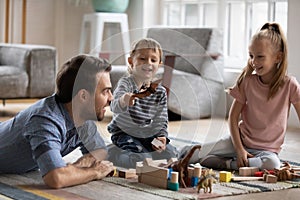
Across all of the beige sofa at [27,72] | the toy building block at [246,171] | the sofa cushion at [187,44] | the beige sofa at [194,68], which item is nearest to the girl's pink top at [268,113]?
the toy building block at [246,171]

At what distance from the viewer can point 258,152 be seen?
9.14 feet

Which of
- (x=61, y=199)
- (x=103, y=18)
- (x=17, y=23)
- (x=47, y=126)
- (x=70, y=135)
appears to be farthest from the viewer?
(x=17, y=23)

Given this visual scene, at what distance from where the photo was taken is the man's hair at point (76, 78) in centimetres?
238

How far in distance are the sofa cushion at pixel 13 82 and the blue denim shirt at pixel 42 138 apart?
6.55 feet

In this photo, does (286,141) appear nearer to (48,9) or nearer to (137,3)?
(137,3)

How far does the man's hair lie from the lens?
2.38 meters

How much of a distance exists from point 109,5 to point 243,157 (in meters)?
3.11

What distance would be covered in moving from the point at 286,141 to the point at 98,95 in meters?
1.61

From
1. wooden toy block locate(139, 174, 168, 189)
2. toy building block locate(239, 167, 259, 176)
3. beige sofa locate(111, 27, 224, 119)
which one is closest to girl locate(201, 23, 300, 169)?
toy building block locate(239, 167, 259, 176)

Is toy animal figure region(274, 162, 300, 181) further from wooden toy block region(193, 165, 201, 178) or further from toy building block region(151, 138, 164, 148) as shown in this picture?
toy building block region(151, 138, 164, 148)

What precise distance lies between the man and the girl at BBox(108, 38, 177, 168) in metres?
0.25

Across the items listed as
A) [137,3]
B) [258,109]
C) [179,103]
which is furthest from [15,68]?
[258,109]

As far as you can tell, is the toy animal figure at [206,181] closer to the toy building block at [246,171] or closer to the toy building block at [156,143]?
the toy building block at [246,171]

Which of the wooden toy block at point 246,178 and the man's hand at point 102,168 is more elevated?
the man's hand at point 102,168
